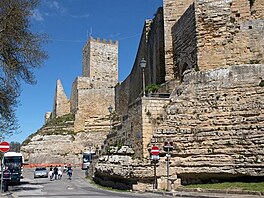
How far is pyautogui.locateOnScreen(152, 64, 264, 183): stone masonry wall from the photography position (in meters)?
15.3

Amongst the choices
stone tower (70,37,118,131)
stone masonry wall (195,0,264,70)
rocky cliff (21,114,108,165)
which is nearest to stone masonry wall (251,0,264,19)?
stone masonry wall (195,0,264,70)

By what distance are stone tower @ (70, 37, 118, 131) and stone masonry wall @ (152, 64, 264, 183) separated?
32823mm

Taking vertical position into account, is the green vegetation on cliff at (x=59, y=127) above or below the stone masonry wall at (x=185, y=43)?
below

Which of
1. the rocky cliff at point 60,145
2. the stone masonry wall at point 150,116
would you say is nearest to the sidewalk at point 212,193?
the stone masonry wall at point 150,116

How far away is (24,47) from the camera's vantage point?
1683 cm

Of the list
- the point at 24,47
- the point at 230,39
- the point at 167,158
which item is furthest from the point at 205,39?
the point at 24,47

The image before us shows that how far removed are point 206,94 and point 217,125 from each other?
6.57 ft

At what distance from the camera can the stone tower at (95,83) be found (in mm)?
52625

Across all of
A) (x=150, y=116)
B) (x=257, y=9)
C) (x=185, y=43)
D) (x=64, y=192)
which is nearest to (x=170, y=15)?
(x=185, y=43)

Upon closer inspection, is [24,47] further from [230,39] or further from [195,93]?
[230,39]

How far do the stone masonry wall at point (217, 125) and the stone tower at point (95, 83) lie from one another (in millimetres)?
32823

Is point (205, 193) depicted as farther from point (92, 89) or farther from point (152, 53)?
point (92, 89)

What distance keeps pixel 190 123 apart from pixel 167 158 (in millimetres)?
2521

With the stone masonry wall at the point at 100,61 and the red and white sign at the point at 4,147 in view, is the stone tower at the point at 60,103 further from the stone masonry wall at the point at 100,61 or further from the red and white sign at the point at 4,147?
the red and white sign at the point at 4,147
